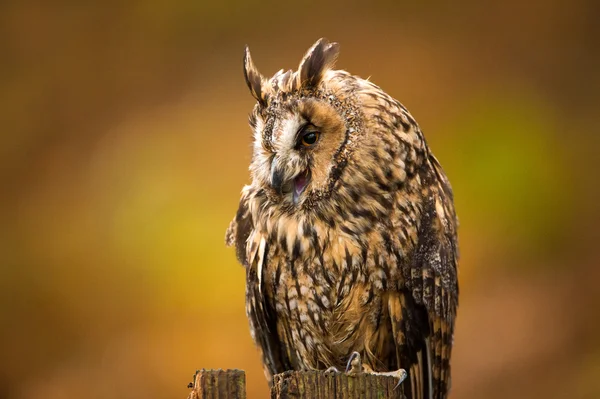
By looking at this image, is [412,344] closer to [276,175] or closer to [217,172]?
[276,175]

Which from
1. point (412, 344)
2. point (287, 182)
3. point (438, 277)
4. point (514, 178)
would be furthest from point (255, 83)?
point (514, 178)

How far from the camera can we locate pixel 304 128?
2.01m

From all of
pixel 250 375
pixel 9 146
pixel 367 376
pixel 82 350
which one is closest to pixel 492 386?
pixel 250 375

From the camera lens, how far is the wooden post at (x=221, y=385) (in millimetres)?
1437

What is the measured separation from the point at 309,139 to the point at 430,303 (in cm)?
58

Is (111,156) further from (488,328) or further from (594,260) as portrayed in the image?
(594,260)

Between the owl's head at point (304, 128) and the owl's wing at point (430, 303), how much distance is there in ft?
1.04

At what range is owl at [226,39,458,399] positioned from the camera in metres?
2.05

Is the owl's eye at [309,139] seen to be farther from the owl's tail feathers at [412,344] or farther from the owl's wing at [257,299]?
the owl's tail feathers at [412,344]

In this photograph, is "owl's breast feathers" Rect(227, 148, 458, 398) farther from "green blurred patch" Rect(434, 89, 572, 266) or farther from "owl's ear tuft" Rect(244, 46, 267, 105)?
"green blurred patch" Rect(434, 89, 572, 266)

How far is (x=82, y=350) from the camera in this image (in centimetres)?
381

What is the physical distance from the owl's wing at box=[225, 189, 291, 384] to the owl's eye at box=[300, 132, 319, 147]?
36 cm

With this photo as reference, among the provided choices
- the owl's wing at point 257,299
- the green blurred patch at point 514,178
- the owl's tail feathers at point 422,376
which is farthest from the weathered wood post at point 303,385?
the green blurred patch at point 514,178

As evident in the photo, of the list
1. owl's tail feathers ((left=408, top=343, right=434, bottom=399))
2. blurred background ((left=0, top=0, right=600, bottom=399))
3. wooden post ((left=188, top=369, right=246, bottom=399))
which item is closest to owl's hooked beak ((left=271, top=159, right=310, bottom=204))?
owl's tail feathers ((left=408, top=343, right=434, bottom=399))
